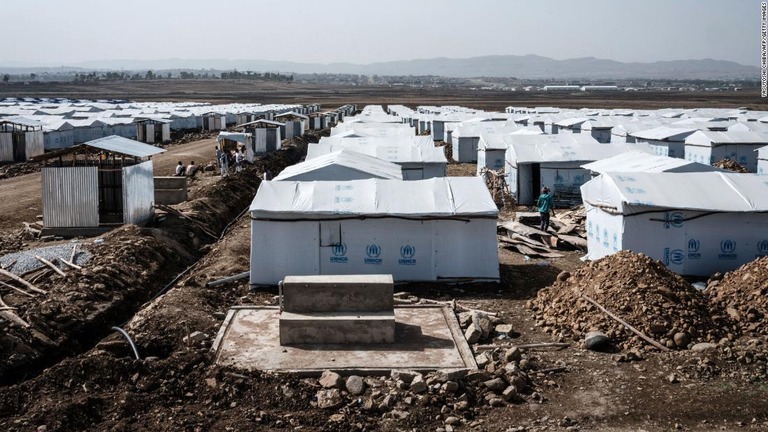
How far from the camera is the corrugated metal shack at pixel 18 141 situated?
40469mm

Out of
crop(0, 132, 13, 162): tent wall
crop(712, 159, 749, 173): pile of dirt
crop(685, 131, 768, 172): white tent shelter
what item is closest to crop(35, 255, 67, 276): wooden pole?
crop(712, 159, 749, 173): pile of dirt

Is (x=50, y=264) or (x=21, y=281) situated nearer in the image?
(x=21, y=281)

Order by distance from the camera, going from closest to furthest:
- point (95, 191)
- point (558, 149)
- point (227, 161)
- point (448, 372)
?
point (448, 372), point (95, 191), point (558, 149), point (227, 161)

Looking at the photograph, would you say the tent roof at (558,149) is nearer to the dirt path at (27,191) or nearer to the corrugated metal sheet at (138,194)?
the corrugated metal sheet at (138,194)

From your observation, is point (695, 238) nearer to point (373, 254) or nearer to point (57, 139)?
point (373, 254)

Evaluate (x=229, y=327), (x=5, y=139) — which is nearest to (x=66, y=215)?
(x=229, y=327)

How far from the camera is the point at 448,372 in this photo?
10.8 meters

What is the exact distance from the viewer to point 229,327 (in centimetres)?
1303

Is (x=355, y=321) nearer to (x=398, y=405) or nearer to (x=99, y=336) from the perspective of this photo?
(x=398, y=405)

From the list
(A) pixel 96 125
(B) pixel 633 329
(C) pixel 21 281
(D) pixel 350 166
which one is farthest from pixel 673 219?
(A) pixel 96 125

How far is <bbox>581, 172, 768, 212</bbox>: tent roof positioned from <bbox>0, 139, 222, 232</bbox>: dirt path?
54.3ft

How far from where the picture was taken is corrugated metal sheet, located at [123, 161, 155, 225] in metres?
21.2

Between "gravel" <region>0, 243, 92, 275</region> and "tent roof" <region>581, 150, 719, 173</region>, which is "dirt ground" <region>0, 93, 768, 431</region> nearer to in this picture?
"gravel" <region>0, 243, 92, 275</region>

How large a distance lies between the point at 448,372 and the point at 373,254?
586cm
